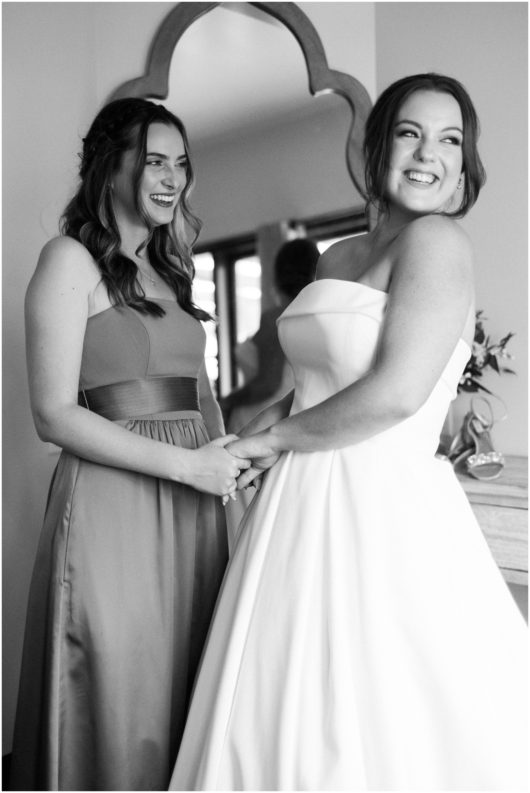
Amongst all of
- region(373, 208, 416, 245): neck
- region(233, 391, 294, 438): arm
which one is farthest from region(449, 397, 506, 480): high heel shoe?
region(373, 208, 416, 245): neck

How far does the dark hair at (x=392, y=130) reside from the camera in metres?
1.55

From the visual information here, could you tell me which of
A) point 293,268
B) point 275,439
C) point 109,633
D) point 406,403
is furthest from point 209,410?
point 293,268

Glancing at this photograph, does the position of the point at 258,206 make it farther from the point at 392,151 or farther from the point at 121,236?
the point at 392,151

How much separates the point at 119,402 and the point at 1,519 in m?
0.82

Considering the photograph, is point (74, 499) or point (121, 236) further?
point (121, 236)

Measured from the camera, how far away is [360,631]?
1.36 metres

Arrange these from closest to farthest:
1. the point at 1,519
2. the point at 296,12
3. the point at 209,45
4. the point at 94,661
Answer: the point at 94,661, the point at 1,519, the point at 209,45, the point at 296,12

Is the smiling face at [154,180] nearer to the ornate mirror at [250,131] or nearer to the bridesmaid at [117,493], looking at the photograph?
the bridesmaid at [117,493]

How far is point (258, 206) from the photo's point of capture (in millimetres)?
2912

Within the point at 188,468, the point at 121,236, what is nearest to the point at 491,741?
the point at 188,468

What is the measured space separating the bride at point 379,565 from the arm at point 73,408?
10 centimetres

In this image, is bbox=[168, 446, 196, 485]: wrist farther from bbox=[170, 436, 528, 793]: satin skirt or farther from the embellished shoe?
the embellished shoe

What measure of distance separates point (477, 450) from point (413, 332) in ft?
5.16

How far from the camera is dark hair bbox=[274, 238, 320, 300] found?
9.59 ft
